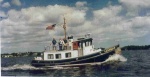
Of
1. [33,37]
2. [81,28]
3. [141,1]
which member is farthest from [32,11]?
[141,1]

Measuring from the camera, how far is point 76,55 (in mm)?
9156

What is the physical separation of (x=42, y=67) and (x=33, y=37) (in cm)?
201

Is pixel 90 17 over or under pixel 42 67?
over

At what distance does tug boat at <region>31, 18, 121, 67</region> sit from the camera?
9038 mm

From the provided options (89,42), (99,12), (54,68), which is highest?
(99,12)

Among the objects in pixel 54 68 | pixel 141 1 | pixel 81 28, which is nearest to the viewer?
pixel 141 1

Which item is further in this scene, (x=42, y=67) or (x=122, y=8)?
(x=42, y=67)

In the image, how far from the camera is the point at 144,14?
679 centimetres

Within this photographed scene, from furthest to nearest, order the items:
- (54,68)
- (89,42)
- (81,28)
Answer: (54,68) → (89,42) → (81,28)

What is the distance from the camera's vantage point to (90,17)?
702 centimetres

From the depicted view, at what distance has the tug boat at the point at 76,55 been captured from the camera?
356 inches

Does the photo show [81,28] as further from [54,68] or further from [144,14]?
[54,68]

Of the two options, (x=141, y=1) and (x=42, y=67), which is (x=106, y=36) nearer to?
(x=141, y=1)

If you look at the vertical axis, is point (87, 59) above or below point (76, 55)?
below
